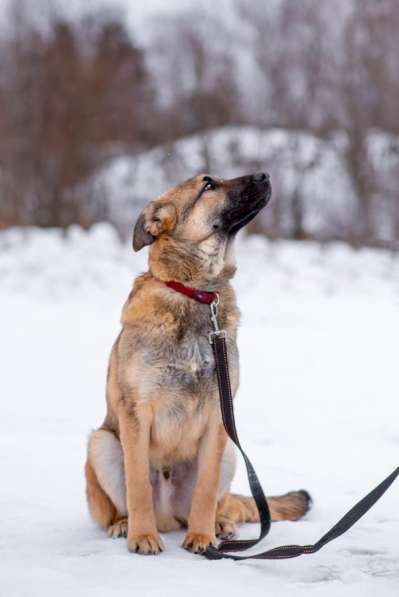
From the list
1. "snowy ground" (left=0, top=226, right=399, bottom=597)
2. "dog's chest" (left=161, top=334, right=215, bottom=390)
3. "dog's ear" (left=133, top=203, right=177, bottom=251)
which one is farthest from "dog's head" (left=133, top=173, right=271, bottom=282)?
"snowy ground" (left=0, top=226, right=399, bottom=597)

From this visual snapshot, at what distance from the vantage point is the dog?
318cm

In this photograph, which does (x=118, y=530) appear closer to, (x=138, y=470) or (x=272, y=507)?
(x=138, y=470)

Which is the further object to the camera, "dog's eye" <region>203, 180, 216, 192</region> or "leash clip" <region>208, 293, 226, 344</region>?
"dog's eye" <region>203, 180, 216, 192</region>

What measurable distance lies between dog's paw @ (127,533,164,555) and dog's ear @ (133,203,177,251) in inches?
46.7

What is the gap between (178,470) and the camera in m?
3.46

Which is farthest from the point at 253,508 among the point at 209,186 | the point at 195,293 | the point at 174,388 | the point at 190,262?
the point at 209,186

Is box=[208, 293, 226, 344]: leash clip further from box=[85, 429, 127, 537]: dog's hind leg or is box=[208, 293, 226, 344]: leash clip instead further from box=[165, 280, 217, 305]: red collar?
box=[85, 429, 127, 537]: dog's hind leg

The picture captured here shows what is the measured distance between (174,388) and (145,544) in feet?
2.03

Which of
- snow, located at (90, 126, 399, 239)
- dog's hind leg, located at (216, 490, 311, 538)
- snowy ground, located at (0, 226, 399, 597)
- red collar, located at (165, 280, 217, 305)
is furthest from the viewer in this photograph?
snow, located at (90, 126, 399, 239)

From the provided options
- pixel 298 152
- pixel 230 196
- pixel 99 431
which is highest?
pixel 298 152

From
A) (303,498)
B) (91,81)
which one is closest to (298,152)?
(91,81)

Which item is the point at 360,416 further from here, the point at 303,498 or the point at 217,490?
the point at 217,490

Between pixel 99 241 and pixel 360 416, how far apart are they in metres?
7.10

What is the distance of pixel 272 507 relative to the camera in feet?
12.1
